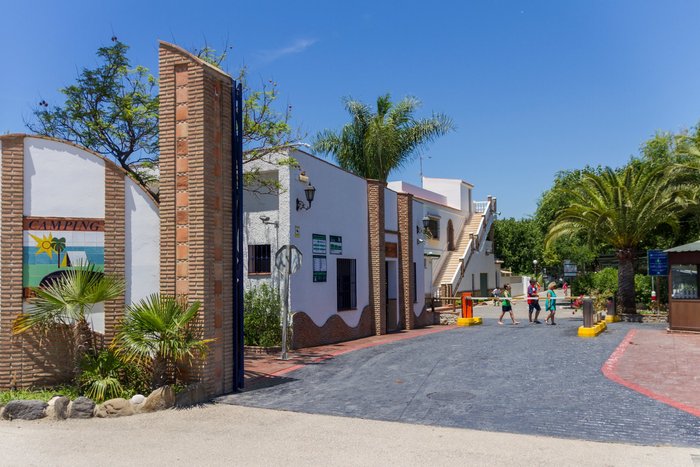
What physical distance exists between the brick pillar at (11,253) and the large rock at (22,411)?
3.99 ft

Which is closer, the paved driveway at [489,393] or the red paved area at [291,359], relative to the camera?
the paved driveway at [489,393]

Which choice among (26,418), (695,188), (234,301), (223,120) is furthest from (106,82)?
(695,188)

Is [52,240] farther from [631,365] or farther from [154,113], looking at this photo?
[631,365]

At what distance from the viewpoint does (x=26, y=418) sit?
8852 millimetres

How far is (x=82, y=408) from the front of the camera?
895 cm

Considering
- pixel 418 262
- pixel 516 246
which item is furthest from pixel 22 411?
pixel 516 246

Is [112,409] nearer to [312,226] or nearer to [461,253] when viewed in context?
[312,226]

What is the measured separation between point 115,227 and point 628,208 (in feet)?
65.4

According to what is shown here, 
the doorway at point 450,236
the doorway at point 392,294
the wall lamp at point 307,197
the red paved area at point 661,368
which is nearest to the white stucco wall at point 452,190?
the doorway at point 450,236

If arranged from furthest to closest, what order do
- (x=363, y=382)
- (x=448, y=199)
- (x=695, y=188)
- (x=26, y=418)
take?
(x=448, y=199)
(x=695, y=188)
(x=363, y=382)
(x=26, y=418)

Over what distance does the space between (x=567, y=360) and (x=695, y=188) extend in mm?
14951

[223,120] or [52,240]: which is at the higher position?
[223,120]

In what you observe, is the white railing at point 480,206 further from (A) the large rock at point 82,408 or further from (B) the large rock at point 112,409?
(A) the large rock at point 82,408

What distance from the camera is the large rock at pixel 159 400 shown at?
30.1ft
